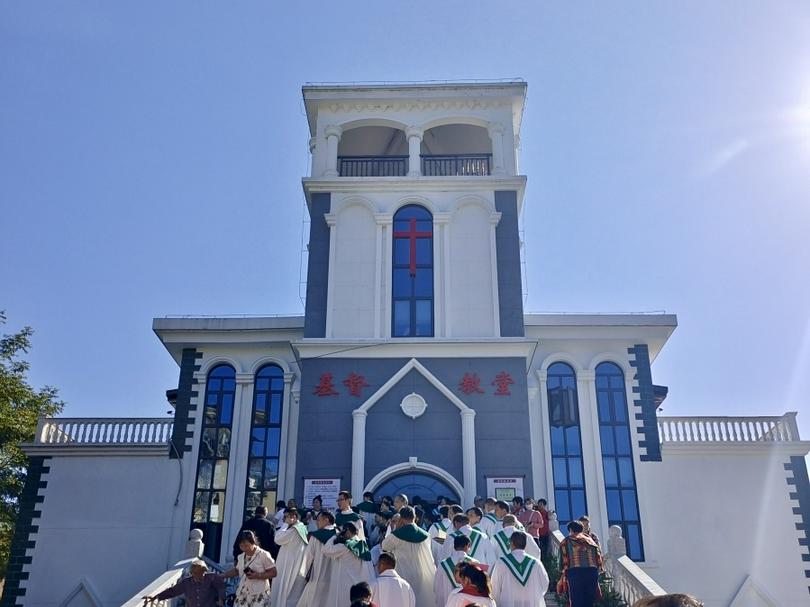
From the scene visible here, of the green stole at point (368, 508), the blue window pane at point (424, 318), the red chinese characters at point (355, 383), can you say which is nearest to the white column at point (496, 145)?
the blue window pane at point (424, 318)

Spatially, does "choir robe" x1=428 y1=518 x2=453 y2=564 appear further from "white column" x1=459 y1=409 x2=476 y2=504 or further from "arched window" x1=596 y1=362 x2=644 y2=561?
"arched window" x1=596 y1=362 x2=644 y2=561

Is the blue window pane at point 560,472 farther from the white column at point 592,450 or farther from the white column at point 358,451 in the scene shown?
the white column at point 358,451

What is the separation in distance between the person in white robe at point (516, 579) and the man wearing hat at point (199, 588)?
347 centimetres

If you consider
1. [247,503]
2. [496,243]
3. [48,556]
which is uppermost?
[496,243]

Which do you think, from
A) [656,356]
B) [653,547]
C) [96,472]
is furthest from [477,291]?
[96,472]

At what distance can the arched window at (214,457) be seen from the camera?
20.9 metres

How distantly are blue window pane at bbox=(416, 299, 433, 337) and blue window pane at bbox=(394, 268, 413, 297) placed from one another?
43 centimetres

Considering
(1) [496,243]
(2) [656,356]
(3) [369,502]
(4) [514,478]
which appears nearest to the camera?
(3) [369,502]

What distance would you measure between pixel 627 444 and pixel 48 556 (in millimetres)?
14680

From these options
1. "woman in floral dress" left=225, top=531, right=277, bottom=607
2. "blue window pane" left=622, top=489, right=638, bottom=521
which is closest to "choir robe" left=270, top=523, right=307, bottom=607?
"woman in floral dress" left=225, top=531, right=277, bottom=607

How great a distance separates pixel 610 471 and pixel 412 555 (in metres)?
11.2

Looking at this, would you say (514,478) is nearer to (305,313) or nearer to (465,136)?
(305,313)

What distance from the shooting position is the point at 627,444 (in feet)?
70.3

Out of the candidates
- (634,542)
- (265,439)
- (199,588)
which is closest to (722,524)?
(634,542)
